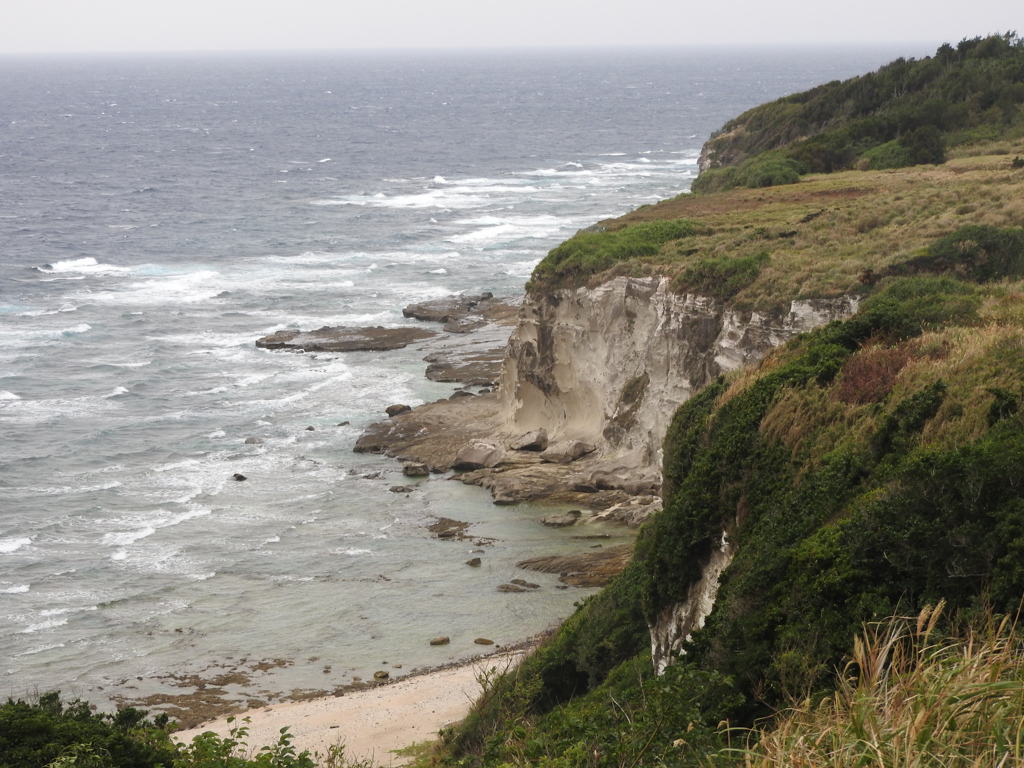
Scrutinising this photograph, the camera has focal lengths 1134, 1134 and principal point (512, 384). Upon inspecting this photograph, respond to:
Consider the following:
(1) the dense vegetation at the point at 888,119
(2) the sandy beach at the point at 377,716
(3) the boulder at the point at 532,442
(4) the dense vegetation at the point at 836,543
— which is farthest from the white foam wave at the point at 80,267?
(2) the sandy beach at the point at 377,716

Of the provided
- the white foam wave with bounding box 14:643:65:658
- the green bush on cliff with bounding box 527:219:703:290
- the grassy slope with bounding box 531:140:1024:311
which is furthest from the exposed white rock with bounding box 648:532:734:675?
the green bush on cliff with bounding box 527:219:703:290

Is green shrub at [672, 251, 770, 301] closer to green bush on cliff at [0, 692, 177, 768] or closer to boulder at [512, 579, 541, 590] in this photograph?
boulder at [512, 579, 541, 590]

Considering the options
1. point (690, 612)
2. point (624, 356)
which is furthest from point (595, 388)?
point (690, 612)

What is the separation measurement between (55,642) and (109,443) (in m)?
16.1

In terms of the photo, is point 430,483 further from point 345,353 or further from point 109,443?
point 345,353

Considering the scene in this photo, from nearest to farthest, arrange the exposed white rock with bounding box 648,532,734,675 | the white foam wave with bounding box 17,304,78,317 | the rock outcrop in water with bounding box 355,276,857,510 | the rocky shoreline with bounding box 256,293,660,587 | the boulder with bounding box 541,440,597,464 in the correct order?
the exposed white rock with bounding box 648,532,734,675, the rock outcrop in water with bounding box 355,276,857,510, the rocky shoreline with bounding box 256,293,660,587, the boulder with bounding box 541,440,597,464, the white foam wave with bounding box 17,304,78,317

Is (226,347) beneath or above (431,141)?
beneath

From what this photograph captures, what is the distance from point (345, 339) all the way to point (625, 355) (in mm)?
22688

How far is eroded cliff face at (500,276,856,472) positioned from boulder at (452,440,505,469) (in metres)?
1.65

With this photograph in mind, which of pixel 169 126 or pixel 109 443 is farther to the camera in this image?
pixel 169 126

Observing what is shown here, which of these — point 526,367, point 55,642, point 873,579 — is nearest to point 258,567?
point 55,642

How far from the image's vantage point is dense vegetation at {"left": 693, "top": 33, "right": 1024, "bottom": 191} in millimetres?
50312

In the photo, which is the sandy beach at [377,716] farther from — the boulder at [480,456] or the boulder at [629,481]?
the boulder at [480,456]

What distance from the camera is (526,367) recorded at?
41531 mm
